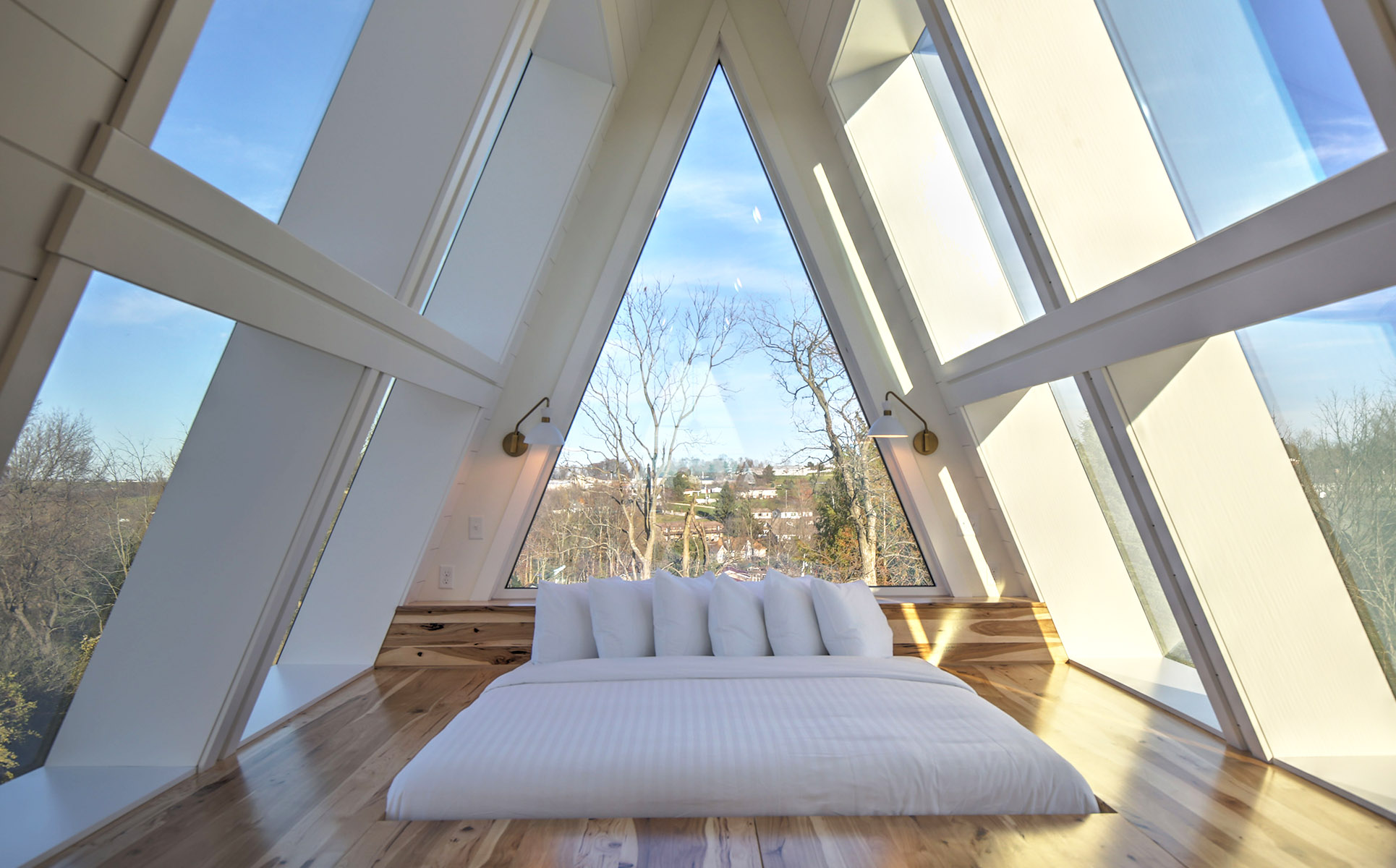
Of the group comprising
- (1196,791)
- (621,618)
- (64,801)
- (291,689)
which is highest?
(1196,791)

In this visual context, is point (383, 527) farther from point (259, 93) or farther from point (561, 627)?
point (259, 93)

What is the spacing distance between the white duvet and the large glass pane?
1568 mm

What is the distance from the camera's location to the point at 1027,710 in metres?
3.14

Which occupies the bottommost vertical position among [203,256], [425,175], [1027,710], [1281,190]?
[1027,710]

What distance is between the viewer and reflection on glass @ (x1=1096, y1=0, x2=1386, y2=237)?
178 cm

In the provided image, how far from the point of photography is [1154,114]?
7.57 ft

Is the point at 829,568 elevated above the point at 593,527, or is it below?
above

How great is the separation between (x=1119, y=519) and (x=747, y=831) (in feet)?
8.41

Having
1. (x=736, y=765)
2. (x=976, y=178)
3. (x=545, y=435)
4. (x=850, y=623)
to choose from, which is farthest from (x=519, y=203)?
(x=736, y=765)

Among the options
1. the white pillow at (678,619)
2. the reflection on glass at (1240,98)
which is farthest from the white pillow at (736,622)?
the reflection on glass at (1240,98)

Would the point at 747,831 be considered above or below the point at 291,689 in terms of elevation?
above

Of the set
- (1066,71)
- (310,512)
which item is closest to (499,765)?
(310,512)

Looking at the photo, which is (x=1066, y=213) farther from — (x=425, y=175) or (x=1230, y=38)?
(x=425, y=175)

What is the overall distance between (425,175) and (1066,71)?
6.80ft
